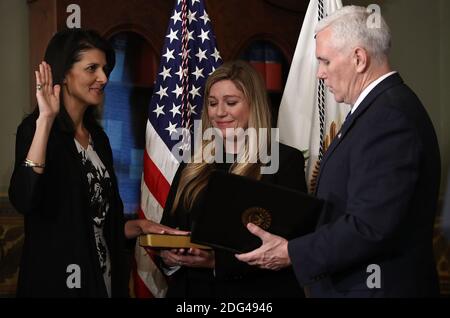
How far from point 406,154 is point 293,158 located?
96 cm

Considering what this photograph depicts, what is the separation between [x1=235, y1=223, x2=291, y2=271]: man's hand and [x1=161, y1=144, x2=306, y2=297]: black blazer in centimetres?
48

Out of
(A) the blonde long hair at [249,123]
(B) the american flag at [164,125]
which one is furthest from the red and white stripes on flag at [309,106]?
(A) the blonde long hair at [249,123]

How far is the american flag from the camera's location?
3.64 m

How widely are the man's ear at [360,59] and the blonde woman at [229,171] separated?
79cm

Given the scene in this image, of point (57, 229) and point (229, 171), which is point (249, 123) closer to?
point (229, 171)

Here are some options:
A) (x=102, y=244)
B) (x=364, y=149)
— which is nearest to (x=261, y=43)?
(x=102, y=244)

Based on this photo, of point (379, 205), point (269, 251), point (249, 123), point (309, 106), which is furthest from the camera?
point (309, 106)

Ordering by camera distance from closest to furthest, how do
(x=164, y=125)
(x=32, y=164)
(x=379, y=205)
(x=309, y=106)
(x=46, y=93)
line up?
(x=379, y=205) → (x=32, y=164) → (x=46, y=93) → (x=164, y=125) → (x=309, y=106)

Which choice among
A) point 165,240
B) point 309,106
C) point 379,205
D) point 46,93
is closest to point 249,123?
point 165,240

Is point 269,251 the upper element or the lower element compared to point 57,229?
lower

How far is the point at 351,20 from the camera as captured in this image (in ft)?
7.63

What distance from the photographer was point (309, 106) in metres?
3.79

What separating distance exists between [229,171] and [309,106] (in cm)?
88

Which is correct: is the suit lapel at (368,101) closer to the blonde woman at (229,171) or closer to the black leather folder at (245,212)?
the black leather folder at (245,212)
